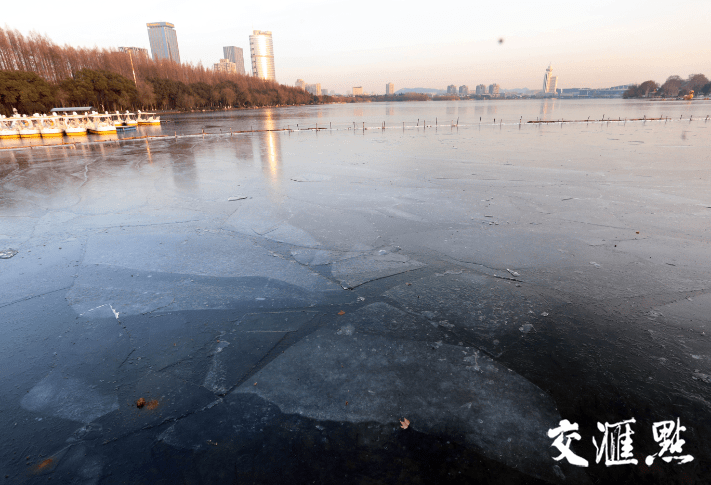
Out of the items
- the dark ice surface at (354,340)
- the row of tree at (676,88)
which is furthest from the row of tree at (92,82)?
the row of tree at (676,88)

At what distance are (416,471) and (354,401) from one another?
2.70 ft

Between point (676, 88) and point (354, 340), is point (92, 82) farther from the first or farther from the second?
point (676, 88)

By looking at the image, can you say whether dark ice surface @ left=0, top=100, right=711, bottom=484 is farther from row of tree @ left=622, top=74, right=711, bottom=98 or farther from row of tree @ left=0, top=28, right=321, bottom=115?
row of tree @ left=622, top=74, right=711, bottom=98

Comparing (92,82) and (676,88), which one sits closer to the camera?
(92,82)

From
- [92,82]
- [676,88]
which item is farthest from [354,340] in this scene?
[676,88]

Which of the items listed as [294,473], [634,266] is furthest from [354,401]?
[634,266]

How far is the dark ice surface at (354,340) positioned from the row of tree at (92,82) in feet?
196

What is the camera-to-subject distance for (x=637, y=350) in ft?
12.6

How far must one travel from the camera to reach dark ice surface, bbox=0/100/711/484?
2785 mm

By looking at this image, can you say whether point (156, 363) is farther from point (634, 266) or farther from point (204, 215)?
point (634, 266)

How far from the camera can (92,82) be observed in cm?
6334

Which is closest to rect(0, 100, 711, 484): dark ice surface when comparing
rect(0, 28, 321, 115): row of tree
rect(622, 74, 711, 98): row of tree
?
rect(0, 28, 321, 115): row of tree

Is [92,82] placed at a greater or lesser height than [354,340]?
greater

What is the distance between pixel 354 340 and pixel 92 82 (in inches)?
3142
